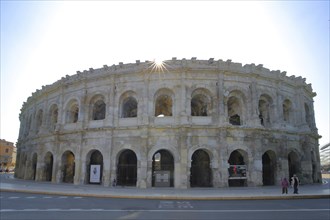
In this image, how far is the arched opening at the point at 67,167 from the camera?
80.7 ft

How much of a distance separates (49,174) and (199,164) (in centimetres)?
1590

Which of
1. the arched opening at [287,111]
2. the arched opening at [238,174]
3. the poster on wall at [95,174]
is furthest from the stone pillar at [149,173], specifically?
the arched opening at [287,111]

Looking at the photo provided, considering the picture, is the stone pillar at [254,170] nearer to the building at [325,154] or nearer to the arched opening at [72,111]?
the arched opening at [72,111]

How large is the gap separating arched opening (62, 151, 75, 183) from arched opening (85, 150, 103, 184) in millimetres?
2665

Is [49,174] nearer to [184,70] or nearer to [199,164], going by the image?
Result: [199,164]

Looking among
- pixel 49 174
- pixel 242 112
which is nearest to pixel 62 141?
pixel 49 174

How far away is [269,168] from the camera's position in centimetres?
2344

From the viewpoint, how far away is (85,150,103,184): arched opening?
21.6 meters

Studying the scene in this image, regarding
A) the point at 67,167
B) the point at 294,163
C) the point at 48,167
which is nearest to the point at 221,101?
the point at 294,163

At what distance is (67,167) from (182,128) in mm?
13069

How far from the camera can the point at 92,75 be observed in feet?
78.8

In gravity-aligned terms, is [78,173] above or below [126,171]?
below

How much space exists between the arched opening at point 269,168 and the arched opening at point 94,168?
569 inches

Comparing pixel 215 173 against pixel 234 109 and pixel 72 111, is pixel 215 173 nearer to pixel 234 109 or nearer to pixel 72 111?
pixel 234 109
